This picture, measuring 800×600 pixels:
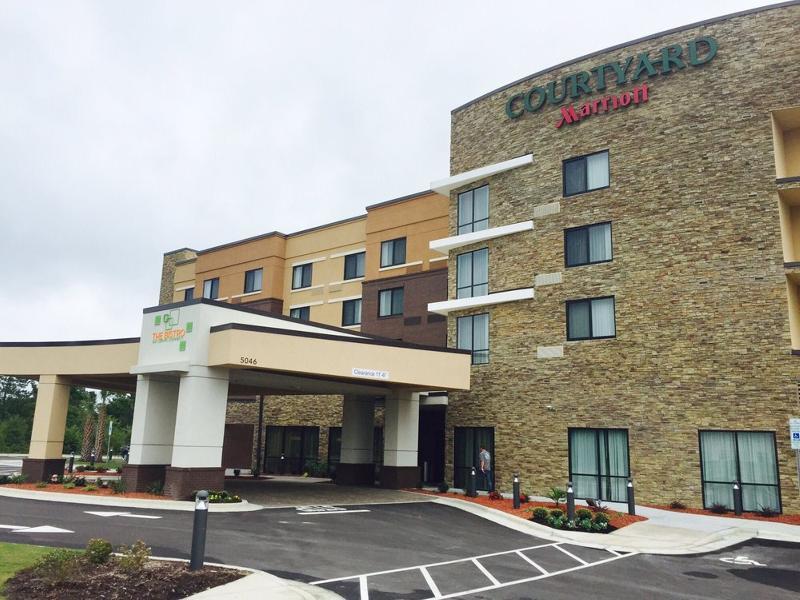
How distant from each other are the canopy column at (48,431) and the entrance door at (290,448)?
43.1 feet

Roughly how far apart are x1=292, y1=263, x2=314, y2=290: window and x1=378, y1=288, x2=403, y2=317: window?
282 inches

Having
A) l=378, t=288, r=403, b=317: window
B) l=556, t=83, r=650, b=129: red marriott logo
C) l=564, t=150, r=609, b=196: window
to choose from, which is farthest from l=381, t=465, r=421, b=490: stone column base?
l=556, t=83, r=650, b=129: red marriott logo

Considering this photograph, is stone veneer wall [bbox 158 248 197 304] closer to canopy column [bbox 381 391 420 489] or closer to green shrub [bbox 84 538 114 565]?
canopy column [bbox 381 391 420 489]

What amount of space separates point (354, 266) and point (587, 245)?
55.4ft

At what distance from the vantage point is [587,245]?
27516 mm

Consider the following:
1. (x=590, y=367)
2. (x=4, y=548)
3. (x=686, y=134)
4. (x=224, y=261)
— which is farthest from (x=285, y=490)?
(x=224, y=261)

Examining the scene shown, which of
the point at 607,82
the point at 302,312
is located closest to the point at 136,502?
the point at 302,312

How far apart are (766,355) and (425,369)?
1166 cm

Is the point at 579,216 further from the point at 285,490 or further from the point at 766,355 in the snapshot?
the point at 285,490

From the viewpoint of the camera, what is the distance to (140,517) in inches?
698

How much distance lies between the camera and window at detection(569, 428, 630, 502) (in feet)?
82.0

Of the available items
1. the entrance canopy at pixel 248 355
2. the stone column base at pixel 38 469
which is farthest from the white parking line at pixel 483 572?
the stone column base at pixel 38 469

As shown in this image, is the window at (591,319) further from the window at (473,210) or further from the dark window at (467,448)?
the window at (473,210)

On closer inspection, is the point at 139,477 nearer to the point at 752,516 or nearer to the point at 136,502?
the point at 136,502
